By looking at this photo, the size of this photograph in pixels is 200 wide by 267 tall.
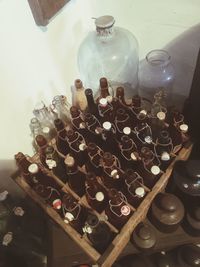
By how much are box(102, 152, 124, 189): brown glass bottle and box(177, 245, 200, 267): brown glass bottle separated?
303 mm

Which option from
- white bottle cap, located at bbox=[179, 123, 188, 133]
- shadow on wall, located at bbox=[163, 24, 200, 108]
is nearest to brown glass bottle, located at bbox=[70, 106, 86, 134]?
white bottle cap, located at bbox=[179, 123, 188, 133]

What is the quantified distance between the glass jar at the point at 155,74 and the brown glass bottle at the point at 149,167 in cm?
40

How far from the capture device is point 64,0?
96 cm

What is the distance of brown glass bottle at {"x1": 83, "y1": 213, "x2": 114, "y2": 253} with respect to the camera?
857 mm

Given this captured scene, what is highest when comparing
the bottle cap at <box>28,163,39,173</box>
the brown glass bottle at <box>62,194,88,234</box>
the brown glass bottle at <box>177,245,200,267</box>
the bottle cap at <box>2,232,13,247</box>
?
the bottle cap at <box>28,163,39,173</box>

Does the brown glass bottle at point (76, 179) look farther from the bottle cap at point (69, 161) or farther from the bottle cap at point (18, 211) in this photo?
the bottle cap at point (18, 211)

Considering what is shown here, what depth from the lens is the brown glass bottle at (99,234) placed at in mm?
857

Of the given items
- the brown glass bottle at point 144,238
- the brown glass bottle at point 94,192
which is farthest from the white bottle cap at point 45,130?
the brown glass bottle at point 144,238

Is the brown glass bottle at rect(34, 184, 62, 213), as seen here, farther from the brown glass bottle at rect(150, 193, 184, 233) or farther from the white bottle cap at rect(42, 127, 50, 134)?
the brown glass bottle at rect(150, 193, 184, 233)

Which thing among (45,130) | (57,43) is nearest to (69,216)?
(45,130)

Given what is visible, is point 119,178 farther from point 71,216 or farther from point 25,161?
point 25,161

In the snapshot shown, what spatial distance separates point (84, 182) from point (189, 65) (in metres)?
0.63

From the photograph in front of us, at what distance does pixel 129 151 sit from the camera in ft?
3.14

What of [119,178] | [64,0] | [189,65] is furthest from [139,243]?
[64,0]
